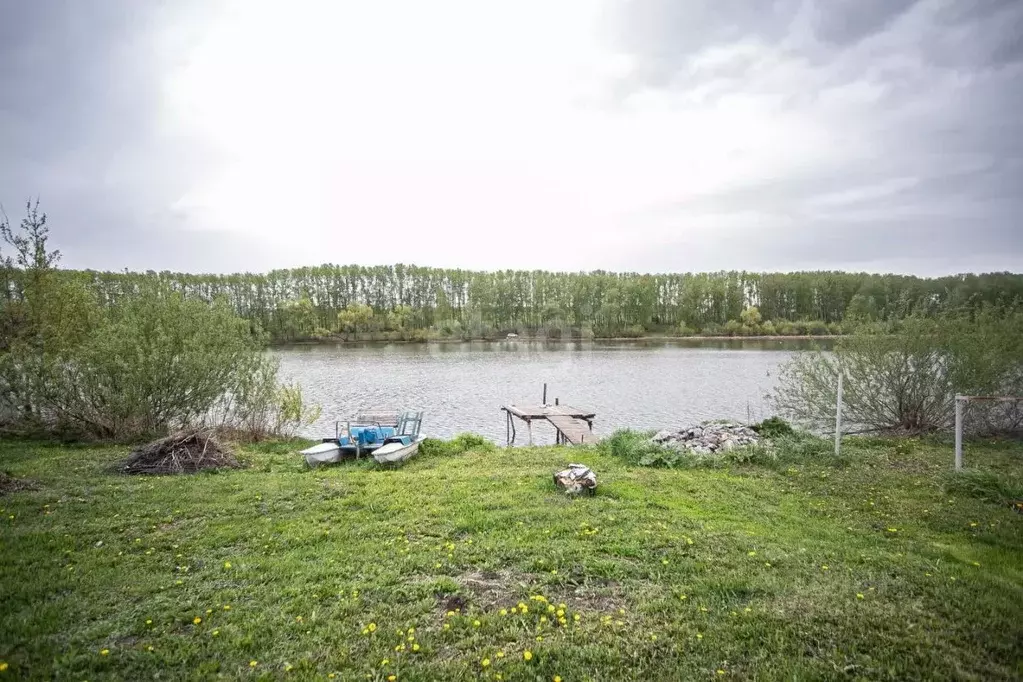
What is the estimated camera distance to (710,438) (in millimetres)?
16094

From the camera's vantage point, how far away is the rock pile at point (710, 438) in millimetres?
15305

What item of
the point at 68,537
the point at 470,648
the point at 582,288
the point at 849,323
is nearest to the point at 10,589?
the point at 68,537

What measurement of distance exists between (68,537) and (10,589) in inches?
76.9

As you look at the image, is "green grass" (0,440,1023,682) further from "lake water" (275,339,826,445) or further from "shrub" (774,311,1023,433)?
"lake water" (275,339,826,445)

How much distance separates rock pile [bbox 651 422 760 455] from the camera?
15.3 m

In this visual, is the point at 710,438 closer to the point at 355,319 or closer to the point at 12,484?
the point at 12,484

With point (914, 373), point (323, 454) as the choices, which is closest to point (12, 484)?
point (323, 454)

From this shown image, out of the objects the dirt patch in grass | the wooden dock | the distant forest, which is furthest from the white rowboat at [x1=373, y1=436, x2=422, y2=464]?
the distant forest

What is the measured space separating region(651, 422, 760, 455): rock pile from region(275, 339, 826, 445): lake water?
5517 millimetres

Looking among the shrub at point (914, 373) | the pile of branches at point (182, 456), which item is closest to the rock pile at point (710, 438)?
the shrub at point (914, 373)

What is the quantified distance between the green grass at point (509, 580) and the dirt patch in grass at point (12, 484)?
0.28 metres

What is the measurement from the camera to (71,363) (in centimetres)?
1738

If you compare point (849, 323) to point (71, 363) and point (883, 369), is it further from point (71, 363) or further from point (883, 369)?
point (71, 363)

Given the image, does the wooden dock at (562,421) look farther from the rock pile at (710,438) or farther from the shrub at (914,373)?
the shrub at (914,373)
